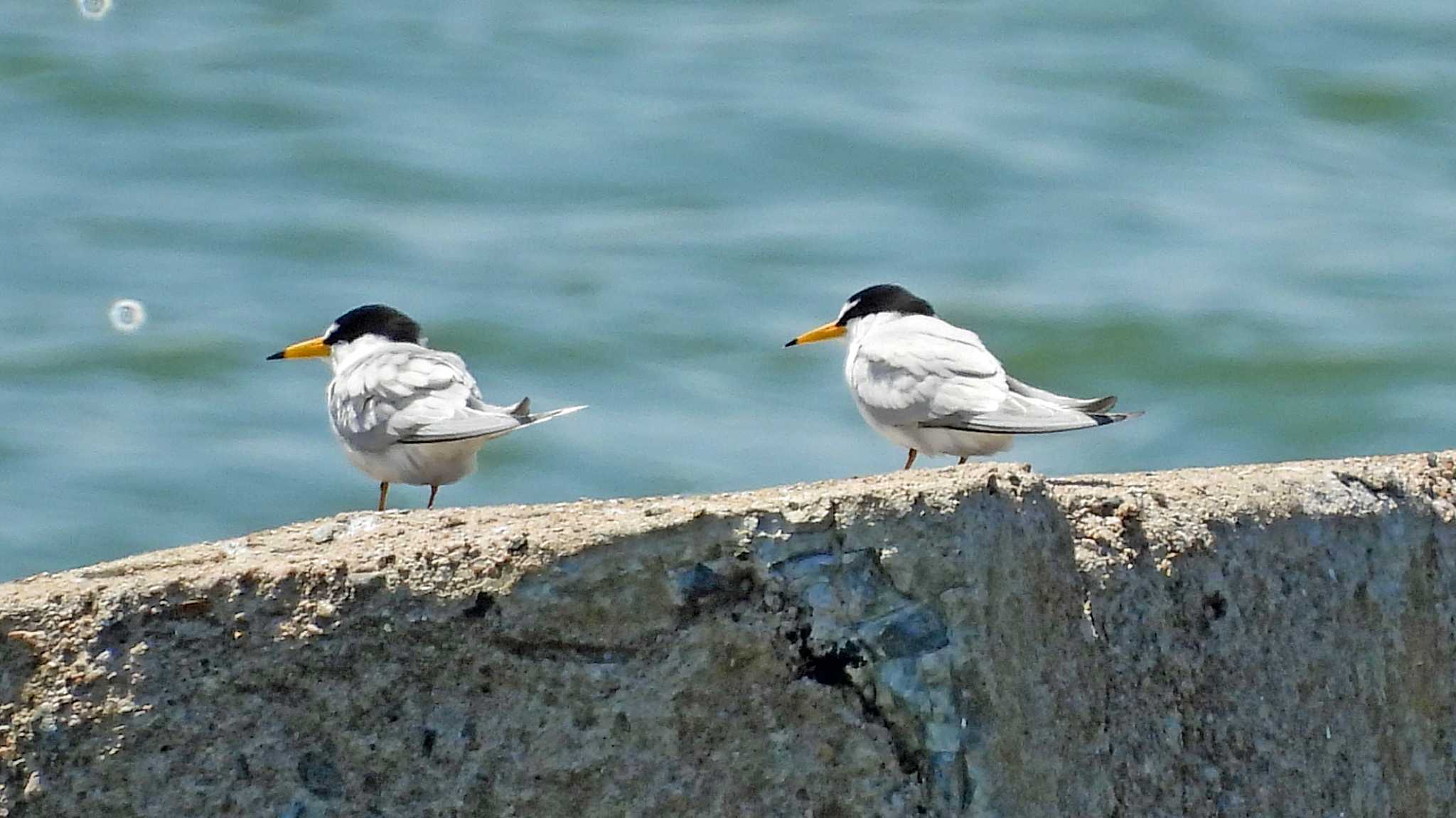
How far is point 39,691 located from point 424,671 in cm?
54

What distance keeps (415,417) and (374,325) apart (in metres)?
1.18

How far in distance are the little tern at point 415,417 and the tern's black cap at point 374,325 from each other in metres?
0.47

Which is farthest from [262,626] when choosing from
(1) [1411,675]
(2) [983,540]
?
(1) [1411,675]

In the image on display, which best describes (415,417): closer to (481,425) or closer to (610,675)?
(481,425)

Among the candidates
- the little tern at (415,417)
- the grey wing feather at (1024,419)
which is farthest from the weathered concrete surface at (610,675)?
the little tern at (415,417)

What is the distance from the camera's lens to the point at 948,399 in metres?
5.32

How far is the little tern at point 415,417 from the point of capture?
17.6 ft

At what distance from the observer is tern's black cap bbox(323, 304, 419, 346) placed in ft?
21.4

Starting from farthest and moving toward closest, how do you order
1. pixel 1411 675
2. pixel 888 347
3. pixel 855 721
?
pixel 888 347 < pixel 1411 675 < pixel 855 721

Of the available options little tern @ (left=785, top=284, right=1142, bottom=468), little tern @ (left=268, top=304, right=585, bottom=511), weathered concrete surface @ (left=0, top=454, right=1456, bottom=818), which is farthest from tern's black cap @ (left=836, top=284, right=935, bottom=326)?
weathered concrete surface @ (left=0, top=454, right=1456, bottom=818)

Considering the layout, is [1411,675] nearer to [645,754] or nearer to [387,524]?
[645,754]

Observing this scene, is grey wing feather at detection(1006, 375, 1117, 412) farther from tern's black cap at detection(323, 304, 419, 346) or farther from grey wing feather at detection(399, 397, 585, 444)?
tern's black cap at detection(323, 304, 419, 346)

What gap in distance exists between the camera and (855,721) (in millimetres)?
2621

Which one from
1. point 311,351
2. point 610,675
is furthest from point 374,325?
point 610,675
